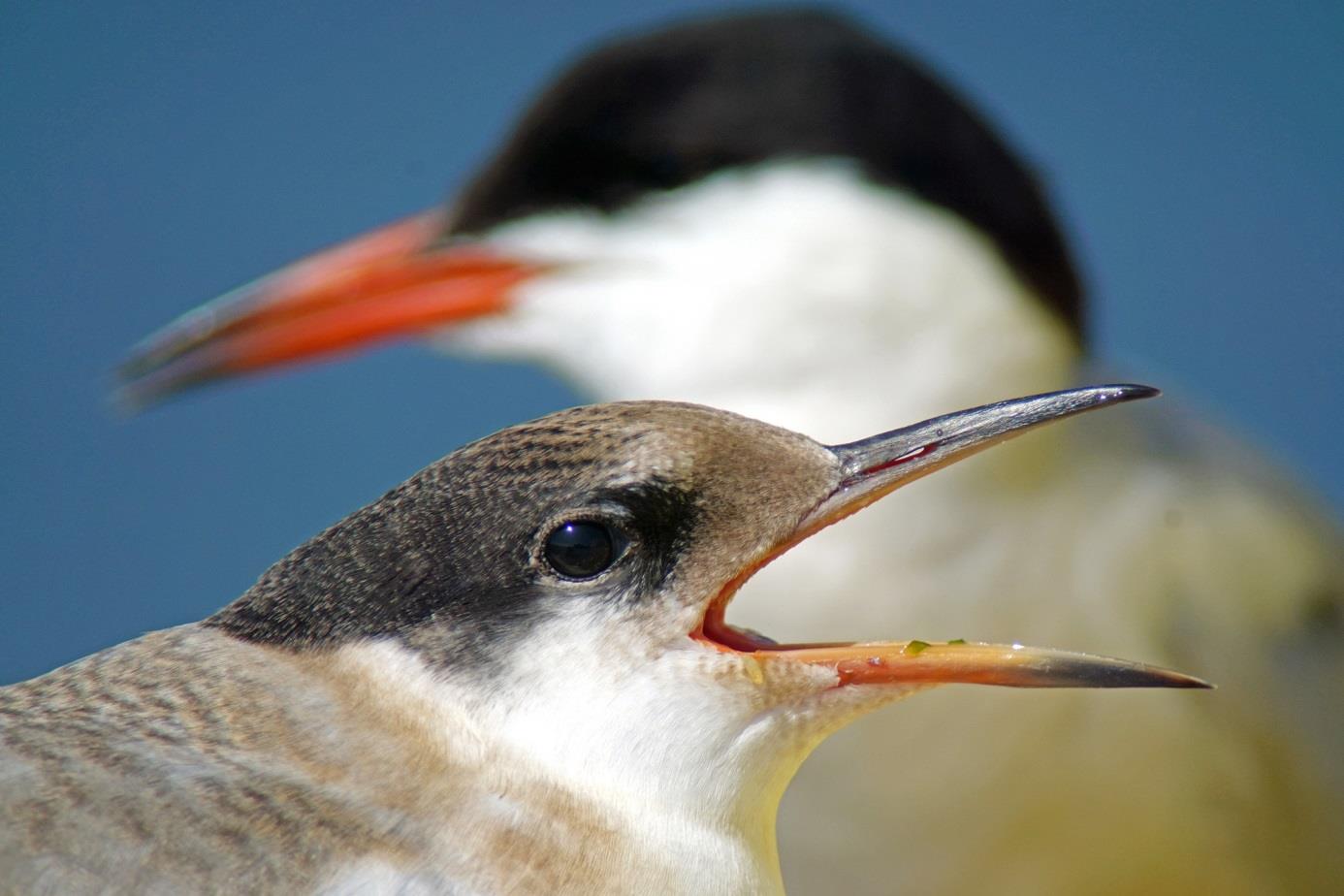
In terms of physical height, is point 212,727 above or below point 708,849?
above

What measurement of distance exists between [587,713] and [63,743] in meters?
0.31

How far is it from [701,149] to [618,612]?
1102mm

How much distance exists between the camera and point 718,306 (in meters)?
1.97

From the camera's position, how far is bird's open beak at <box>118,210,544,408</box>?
6.79ft

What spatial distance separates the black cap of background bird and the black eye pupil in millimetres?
1071

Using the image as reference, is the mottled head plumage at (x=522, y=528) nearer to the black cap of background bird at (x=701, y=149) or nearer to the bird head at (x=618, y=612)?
the bird head at (x=618, y=612)

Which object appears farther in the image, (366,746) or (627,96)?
(627,96)

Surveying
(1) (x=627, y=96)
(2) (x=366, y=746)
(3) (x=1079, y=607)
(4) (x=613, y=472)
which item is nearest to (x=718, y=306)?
(1) (x=627, y=96)

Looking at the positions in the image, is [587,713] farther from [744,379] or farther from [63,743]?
[744,379]

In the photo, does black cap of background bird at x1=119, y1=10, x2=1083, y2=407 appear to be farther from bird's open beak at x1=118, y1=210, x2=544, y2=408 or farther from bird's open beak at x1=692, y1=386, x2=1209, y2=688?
bird's open beak at x1=692, y1=386, x2=1209, y2=688

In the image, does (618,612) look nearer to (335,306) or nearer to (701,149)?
(701,149)

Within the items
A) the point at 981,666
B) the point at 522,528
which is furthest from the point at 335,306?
the point at 981,666

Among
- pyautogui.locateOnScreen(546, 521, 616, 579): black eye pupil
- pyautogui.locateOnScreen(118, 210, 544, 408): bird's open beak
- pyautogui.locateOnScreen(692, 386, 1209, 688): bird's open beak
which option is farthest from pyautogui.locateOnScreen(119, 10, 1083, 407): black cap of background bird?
pyautogui.locateOnScreen(546, 521, 616, 579): black eye pupil

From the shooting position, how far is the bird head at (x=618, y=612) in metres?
0.98
